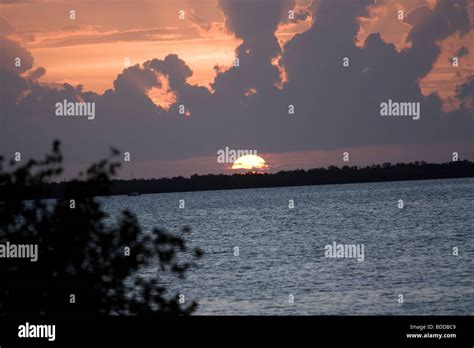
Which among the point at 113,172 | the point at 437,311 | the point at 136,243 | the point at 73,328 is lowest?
the point at 437,311

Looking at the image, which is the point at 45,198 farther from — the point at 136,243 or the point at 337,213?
the point at 337,213

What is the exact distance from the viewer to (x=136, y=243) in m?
14.0

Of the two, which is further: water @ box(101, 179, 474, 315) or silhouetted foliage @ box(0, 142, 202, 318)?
water @ box(101, 179, 474, 315)

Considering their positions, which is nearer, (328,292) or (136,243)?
(136,243)

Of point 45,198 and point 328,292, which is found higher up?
point 45,198

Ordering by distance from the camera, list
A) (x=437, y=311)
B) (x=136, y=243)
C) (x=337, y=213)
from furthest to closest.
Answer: (x=337, y=213)
(x=437, y=311)
(x=136, y=243)

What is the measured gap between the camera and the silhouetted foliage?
1362 cm

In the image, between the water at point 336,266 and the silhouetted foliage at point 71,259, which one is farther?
the water at point 336,266

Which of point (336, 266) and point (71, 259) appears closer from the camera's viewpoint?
point (71, 259)

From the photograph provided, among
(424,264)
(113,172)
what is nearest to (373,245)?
(424,264)

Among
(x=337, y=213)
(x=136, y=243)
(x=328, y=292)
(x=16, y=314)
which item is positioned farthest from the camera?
(x=337, y=213)

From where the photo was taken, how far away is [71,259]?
13.8 m

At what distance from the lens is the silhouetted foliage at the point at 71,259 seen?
13617mm

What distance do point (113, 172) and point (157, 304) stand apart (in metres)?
2.40
